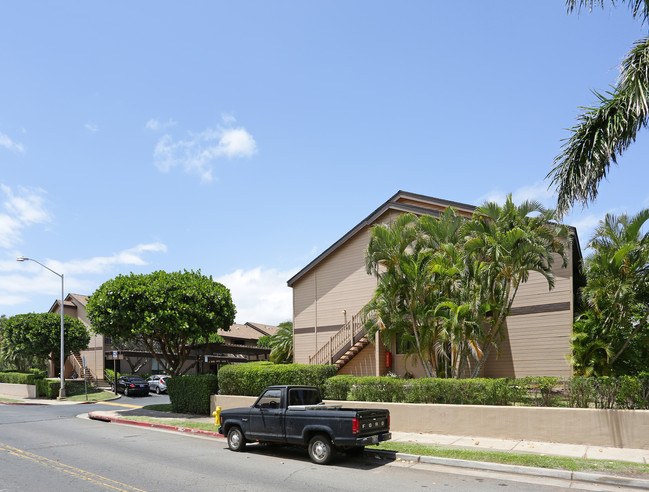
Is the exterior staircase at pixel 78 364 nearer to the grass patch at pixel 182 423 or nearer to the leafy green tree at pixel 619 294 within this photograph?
the grass patch at pixel 182 423

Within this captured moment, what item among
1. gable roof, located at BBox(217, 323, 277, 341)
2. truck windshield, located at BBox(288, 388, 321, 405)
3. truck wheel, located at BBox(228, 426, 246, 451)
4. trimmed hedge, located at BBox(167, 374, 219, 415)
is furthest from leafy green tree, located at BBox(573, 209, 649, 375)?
gable roof, located at BBox(217, 323, 277, 341)

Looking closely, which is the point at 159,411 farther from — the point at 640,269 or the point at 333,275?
the point at 640,269

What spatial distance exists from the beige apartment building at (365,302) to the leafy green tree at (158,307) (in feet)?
16.2

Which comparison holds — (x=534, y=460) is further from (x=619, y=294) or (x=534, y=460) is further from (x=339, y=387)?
(x=339, y=387)

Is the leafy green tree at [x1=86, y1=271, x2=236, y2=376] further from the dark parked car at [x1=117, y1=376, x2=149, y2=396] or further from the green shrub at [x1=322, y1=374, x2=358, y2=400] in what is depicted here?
Result: the dark parked car at [x1=117, y1=376, x2=149, y2=396]

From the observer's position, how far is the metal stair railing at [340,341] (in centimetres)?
2406

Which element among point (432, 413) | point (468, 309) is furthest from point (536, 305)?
point (432, 413)

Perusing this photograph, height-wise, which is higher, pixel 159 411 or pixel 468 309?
pixel 468 309

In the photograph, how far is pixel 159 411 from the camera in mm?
24328

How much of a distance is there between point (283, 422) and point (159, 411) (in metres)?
13.9

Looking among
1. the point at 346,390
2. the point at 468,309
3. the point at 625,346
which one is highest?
the point at 468,309

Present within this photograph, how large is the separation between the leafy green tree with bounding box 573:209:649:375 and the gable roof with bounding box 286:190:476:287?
753cm

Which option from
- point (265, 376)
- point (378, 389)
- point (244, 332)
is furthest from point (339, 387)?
point (244, 332)

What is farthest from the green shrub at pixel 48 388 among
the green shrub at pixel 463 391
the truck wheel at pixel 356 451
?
the truck wheel at pixel 356 451
